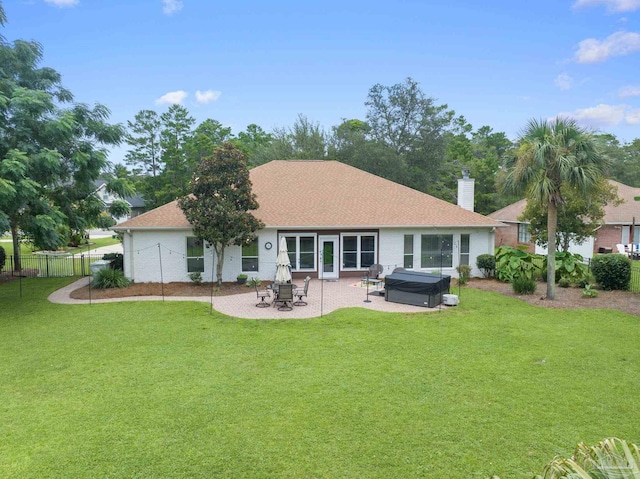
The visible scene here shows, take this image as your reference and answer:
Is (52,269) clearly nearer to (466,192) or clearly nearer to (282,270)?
(282,270)

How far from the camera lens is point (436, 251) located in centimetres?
2197

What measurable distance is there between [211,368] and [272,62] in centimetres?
2598

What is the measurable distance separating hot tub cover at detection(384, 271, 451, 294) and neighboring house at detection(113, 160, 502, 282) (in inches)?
185

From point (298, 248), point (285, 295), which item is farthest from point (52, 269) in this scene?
point (285, 295)

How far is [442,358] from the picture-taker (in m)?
10.3

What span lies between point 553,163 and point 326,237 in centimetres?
1012

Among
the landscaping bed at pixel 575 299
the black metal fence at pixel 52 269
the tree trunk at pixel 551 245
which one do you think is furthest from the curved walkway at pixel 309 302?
the black metal fence at pixel 52 269

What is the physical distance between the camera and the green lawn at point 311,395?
6121 mm

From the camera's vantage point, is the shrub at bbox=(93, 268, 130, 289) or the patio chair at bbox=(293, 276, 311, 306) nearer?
the patio chair at bbox=(293, 276, 311, 306)

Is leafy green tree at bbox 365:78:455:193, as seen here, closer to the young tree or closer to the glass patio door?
the glass patio door

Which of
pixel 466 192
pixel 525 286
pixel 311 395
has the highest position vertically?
pixel 466 192

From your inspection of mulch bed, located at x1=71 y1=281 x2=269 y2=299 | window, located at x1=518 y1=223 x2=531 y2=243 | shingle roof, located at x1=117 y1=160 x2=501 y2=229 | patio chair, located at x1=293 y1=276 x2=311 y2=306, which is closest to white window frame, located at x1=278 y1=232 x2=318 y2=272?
shingle roof, located at x1=117 y1=160 x2=501 y2=229

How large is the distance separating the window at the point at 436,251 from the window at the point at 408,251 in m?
0.54

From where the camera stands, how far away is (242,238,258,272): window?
20.8 m
